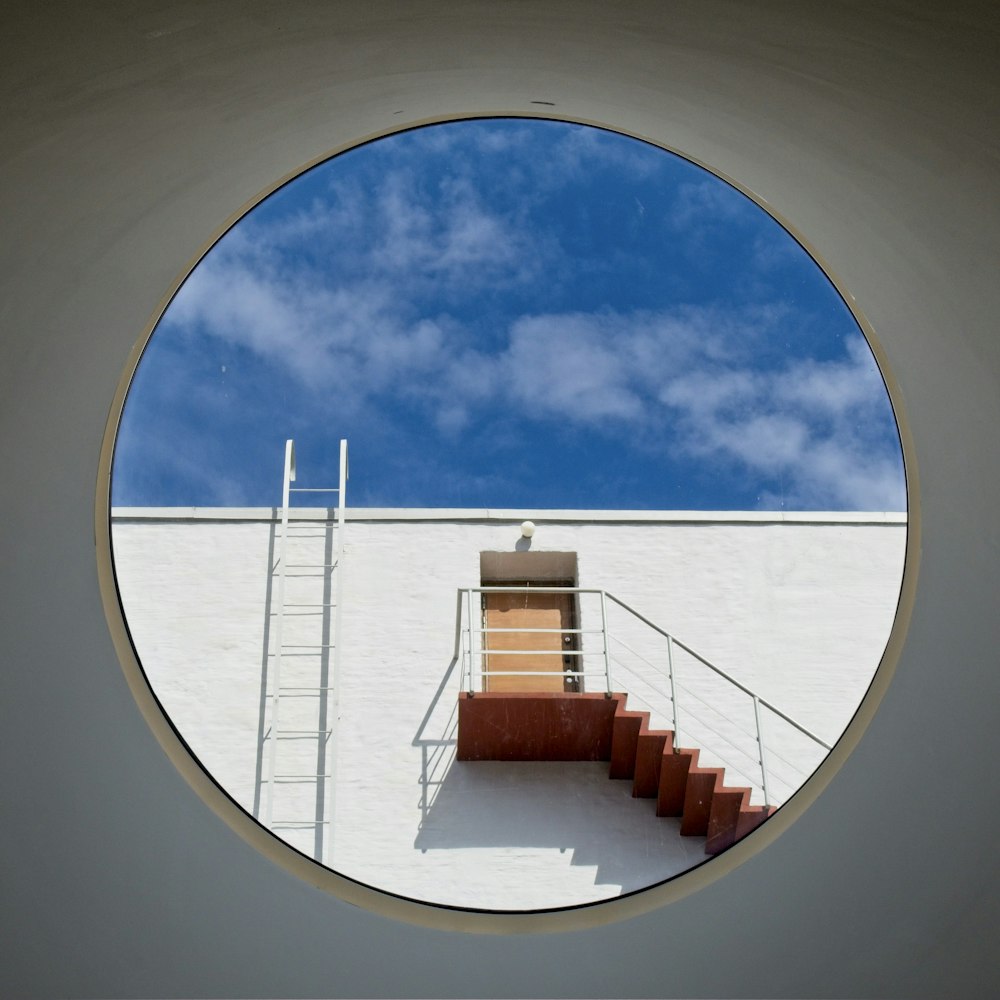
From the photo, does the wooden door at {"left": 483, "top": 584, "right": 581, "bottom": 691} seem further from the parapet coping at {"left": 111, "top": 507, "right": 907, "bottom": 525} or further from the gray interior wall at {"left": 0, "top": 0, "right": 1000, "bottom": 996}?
the gray interior wall at {"left": 0, "top": 0, "right": 1000, "bottom": 996}

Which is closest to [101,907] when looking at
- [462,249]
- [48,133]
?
[48,133]

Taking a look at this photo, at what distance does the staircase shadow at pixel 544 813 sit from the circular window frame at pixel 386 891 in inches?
141

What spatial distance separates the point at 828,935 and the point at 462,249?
6.85 meters

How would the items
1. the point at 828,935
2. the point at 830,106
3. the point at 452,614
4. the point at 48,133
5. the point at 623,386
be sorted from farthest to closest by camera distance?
the point at 623,386
the point at 452,614
the point at 828,935
the point at 830,106
the point at 48,133

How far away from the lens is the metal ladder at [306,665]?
593 cm

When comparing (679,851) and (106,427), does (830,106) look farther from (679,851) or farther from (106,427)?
(679,851)

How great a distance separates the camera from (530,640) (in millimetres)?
6496

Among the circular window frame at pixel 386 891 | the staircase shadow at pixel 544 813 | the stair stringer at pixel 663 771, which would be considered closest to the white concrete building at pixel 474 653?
the staircase shadow at pixel 544 813

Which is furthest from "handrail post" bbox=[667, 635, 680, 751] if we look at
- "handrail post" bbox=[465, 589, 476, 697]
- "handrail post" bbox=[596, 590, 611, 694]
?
"handrail post" bbox=[465, 589, 476, 697]

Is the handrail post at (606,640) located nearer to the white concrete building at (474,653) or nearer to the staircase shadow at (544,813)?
the white concrete building at (474,653)

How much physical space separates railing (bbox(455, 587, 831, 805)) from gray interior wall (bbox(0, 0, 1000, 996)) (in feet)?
13.8

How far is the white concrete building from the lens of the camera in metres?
5.88

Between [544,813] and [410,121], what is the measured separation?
4.70 metres

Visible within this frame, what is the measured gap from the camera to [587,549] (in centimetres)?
676
